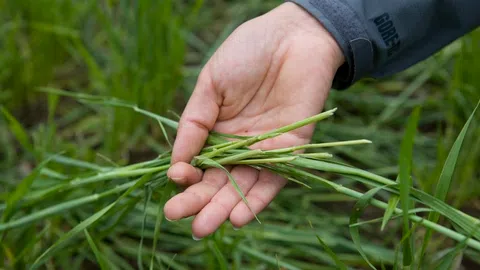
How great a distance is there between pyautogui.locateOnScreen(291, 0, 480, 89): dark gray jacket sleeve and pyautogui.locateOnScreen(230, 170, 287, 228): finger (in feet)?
1.00

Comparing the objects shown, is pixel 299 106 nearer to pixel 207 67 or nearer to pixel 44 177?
pixel 207 67

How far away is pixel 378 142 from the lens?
1729 millimetres

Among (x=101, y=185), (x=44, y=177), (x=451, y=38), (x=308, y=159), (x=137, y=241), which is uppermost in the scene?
(x=451, y=38)

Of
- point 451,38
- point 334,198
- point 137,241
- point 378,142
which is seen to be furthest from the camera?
point 378,142

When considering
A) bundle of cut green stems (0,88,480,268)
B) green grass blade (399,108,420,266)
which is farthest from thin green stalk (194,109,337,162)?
green grass blade (399,108,420,266)

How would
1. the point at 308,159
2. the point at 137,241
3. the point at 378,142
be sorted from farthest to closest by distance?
the point at 378,142, the point at 137,241, the point at 308,159

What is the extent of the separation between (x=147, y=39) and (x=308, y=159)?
0.76 meters

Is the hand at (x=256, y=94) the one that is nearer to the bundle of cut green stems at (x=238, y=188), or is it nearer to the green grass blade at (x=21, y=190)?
the bundle of cut green stems at (x=238, y=188)

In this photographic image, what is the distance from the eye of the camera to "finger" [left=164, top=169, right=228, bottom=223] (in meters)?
1.07

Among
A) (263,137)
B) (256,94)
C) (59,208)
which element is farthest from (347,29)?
(59,208)

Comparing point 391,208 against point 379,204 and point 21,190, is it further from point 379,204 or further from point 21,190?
point 21,190

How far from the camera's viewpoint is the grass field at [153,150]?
50.4 inches

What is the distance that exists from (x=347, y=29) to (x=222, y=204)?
1.44 feet

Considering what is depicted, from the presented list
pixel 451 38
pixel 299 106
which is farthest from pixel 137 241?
pixel 451 38
